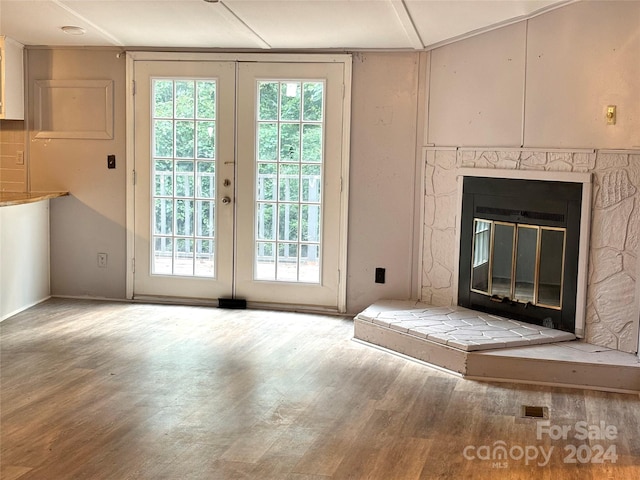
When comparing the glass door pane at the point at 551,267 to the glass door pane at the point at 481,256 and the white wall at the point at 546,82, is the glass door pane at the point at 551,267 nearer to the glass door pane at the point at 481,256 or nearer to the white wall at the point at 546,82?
the glass door pane at the point at 481,256

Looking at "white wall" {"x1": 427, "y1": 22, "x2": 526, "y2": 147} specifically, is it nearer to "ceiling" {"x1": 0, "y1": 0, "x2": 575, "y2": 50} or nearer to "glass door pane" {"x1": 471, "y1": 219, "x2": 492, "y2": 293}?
"ceiling" {"x1": 0, "y1": 0, "x2": 575, "y2": 50}

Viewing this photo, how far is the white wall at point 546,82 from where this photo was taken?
4754 mm

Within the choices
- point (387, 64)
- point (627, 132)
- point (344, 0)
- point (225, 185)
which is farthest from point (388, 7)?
point (225, 185)

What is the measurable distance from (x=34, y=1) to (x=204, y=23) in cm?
112

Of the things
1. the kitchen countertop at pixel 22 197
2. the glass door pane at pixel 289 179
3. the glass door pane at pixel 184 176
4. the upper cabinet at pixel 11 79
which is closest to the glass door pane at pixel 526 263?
the glass door pane at pixel 289 179

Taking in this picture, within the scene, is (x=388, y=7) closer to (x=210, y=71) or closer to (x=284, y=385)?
(x=210, y=71)

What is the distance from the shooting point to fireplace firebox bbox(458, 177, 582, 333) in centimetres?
511

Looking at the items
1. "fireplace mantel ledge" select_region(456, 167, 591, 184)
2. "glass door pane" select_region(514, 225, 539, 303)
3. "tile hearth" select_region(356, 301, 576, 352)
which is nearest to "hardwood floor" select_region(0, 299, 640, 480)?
"tile hearth" select_region(356, 301, 576, 352)

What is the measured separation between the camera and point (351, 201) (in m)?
6.32

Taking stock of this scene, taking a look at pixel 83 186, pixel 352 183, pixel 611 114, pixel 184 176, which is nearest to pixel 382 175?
pixel 352 183

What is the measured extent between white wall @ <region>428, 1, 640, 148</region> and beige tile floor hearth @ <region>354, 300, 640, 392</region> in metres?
1.22

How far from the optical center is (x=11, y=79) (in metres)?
6.46

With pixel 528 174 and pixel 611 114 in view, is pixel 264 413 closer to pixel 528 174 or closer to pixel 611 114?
pixel 528 174

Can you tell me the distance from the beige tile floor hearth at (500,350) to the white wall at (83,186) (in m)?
2.40
